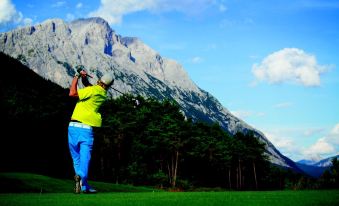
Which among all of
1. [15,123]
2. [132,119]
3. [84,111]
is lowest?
[84,111]

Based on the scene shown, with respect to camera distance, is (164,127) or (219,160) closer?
(164,127)

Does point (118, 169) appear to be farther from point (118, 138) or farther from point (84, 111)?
point (84, 111)

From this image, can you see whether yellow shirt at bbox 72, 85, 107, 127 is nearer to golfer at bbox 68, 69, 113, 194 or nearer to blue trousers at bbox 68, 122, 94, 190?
golfer at bbox 68, 69, 113, 194

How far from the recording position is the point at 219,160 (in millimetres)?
86375

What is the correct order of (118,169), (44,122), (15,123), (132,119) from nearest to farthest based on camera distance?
(15,123), (44,122), (118,169), (132,119)

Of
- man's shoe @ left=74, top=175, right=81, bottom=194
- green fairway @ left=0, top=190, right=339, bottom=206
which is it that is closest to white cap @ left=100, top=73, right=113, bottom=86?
man's shoe @ left=74, top=175, right=81, bottom=194

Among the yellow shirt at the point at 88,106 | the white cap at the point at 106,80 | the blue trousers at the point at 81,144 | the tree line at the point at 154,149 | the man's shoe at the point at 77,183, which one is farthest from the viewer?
the tree line at the point at 154,149

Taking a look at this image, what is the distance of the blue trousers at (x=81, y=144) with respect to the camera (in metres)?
9.62

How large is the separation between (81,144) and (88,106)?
0.94 meters

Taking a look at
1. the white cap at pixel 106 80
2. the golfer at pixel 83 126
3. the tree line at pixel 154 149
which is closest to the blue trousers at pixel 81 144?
the golfer at pixel 83 126

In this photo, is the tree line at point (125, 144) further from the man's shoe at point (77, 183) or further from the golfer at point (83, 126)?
the golfer at point (83, 126)

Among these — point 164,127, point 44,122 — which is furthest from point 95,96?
point 164,127

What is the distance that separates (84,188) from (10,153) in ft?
165

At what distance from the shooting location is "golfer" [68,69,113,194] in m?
9.64
